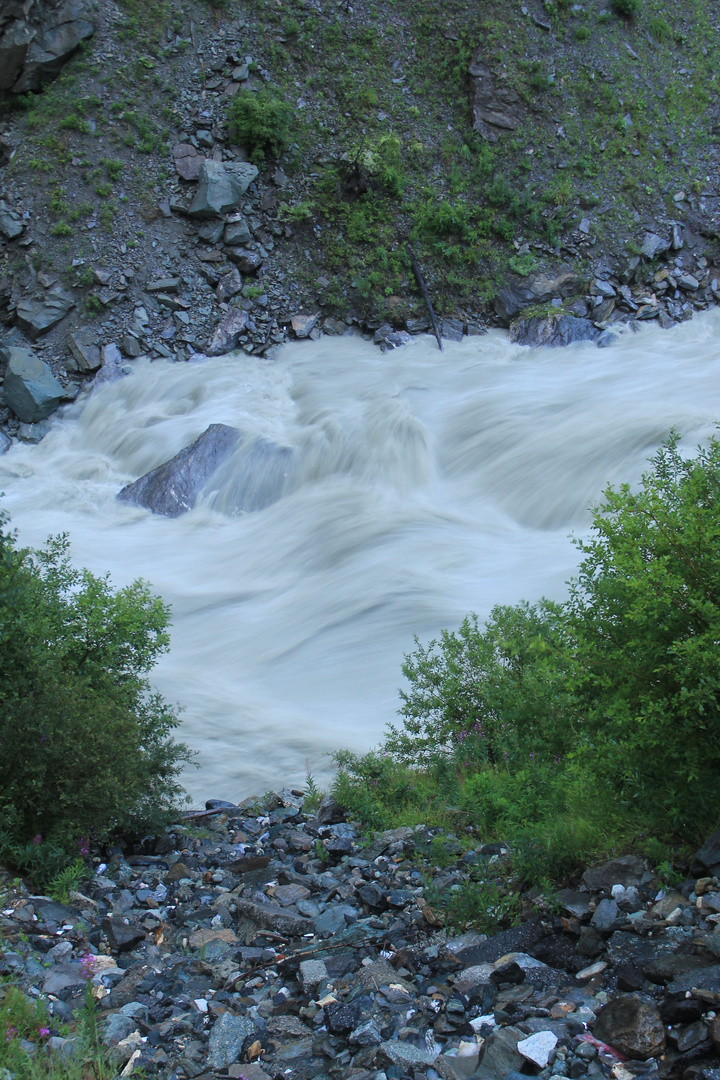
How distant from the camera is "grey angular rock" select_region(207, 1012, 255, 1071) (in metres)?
3.41

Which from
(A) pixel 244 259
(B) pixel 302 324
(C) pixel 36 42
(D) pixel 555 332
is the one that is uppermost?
(C) pixel 36 42

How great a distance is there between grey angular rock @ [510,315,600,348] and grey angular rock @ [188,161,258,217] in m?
5.99

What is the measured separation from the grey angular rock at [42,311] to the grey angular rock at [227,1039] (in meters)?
14.4

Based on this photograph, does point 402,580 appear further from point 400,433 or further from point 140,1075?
point 140,1075

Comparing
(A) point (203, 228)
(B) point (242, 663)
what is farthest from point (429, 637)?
(A) point (203, 228)

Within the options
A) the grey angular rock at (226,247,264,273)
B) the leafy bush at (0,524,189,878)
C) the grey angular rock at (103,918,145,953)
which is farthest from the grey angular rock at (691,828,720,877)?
the grey angular rock at (226,247,264,273)

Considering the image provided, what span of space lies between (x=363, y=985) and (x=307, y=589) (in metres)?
6.72

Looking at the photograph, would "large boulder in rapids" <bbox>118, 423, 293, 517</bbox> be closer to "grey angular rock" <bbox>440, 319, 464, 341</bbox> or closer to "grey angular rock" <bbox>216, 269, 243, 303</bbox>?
"grey angular rock" <bbox>216, 269, 243, 303</bbox>

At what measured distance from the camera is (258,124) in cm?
1727

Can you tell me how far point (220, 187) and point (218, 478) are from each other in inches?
281

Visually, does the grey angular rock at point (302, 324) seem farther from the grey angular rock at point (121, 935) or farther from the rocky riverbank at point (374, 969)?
the grey angular rock at point (121, 935)

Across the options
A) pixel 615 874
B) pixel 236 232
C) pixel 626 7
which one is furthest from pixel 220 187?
pixel 615 874

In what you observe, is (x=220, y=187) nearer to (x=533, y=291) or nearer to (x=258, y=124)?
(x=258, y=124)

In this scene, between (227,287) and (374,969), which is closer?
(374,969)
